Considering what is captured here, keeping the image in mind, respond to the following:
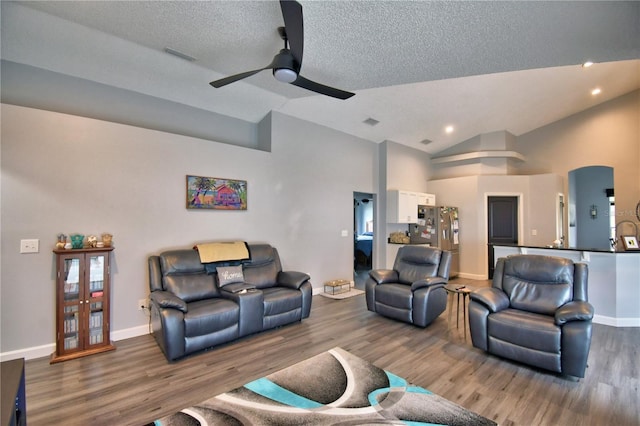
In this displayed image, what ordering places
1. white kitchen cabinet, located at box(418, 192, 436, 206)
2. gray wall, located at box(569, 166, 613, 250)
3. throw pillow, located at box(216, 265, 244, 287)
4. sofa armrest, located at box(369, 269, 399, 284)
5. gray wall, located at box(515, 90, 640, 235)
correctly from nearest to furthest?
throw pillow, located at box(216, 265, 244, 287) → sofa armrest, located at box(369, 269, 399, 284) → gray wall, located at box(515, 90, 640, 235) → white kitchen cabinet, located at box(418, 192, 436, 206) → gray wall, located at box(569, 166, 613, 250)

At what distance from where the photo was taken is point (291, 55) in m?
2.62

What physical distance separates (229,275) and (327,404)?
2.18 meters

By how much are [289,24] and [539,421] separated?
353 cm

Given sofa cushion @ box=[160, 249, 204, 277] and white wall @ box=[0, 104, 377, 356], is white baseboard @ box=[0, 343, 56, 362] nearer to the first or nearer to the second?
white wall @ box=[0, 104, 377, 356]

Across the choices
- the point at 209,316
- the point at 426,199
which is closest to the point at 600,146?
the point at 426,199

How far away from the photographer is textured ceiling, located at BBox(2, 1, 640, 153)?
92.9 inches

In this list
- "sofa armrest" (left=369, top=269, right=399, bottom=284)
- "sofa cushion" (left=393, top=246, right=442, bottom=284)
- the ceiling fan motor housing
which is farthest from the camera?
"sofa armrest" (left=369, top=269, right=399, bottom=284)

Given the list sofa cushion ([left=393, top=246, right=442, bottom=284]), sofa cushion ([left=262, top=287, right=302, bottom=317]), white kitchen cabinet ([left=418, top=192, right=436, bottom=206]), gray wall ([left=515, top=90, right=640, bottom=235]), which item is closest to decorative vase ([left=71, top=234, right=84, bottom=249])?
sofa cushion ([left=262, top=287, right=302, bottom=317])

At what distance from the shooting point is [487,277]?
728 centimetres

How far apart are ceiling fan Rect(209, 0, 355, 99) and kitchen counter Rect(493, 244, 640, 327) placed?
4.35 metres

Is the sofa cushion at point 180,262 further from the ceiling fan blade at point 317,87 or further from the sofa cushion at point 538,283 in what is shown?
the sofa cushion at point 538,283

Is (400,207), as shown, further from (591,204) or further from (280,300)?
(591,204)

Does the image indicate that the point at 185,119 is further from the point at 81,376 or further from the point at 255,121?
the point at 81,376

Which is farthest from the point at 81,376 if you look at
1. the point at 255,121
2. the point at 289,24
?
the point at 255,121
